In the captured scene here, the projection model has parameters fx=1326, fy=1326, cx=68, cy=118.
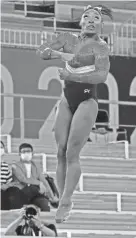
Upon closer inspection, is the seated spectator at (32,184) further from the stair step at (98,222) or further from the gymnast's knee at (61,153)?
the gymnast's knee at (61,153)

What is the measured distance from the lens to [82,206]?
1588 cm

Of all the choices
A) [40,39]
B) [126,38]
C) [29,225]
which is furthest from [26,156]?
[126,38]

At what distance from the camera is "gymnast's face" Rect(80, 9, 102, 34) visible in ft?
31.0

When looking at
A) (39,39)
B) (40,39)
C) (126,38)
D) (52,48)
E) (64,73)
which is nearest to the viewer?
(64,73)

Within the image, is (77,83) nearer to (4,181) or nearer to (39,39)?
(4,181)

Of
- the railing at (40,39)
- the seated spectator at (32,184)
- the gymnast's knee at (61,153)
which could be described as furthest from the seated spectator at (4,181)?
the railing at (40,39)

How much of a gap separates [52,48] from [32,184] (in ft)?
15.2

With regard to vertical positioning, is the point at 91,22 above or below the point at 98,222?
above

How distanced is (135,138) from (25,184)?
22.8 feet

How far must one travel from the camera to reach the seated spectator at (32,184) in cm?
1373

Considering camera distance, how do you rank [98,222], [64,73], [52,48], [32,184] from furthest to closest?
1. [98,222]
2. [32,184]
3. [52,48]
4. [64,73]

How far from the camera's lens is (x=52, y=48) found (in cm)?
948

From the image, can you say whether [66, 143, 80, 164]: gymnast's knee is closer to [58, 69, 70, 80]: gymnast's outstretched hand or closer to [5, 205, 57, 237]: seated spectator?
[58, 69, 70, 80]: gymnast's outstretched hand

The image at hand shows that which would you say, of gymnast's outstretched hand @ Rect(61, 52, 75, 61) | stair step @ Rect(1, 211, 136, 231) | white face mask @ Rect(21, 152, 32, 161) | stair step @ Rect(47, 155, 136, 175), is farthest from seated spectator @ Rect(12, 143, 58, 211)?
gymnast's outstretched hand @ Rect(61, 52, 75, 61)
